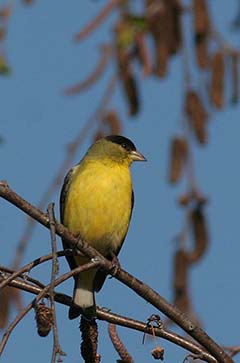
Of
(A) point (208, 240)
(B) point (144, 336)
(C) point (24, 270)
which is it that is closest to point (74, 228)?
(A) point (208, 240)

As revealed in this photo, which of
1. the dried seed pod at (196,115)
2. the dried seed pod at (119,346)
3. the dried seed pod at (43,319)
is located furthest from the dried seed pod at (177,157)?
the dried seed pod at (43,319)

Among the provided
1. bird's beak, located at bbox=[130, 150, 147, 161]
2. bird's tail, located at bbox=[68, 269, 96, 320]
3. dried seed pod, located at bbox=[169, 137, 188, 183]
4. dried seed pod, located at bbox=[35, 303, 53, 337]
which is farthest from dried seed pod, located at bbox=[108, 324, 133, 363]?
bird's beak, located at bbox=[130, 150, 147, 161]

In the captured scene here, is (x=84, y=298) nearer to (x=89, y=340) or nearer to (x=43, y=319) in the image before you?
(x=89, y=340)

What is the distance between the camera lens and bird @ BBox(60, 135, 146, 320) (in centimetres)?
504

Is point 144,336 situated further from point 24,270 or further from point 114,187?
point 114,187

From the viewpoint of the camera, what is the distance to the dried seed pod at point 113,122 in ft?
16.9

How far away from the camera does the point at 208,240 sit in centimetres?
503

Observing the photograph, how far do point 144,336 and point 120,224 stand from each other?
1.56 m

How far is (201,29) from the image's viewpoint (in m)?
4.99

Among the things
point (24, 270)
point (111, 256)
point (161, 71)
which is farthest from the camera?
point (111, 256)

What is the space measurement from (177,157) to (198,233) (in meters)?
0.38

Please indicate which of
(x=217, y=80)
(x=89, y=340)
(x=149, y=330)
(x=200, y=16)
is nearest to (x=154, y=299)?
(x=149, y=330)

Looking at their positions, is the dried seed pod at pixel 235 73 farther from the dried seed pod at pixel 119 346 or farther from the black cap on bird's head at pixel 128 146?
the dried seed pod at pixel 119 346

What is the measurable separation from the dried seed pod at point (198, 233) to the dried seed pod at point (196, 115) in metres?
0.40
